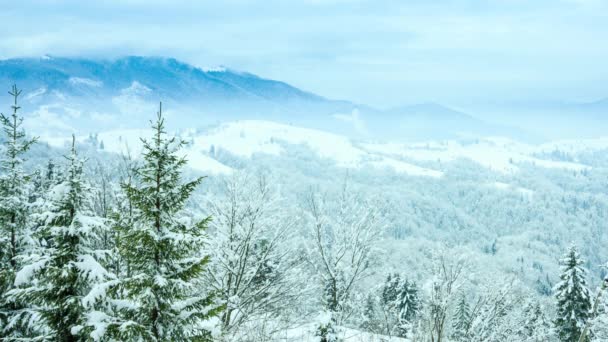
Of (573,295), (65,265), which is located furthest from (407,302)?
(65,265)

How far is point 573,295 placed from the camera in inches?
1118

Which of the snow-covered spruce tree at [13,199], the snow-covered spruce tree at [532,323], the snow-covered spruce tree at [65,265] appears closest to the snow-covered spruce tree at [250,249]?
the snow-covered spruce tree at [13,199]

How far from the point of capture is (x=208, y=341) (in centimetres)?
799

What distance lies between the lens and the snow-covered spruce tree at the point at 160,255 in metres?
7.40

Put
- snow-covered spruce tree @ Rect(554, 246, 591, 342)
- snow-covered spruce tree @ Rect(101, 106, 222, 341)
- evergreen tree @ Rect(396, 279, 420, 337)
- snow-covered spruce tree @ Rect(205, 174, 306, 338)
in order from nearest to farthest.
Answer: snow-covered spruce tree @ Rect(101, 106, 222, 341) < snow-covered spruce tree @ Rect(205, 174, 306, 338) < snow-covered spruce tree @ Rect(554, 246, 591, 342) < evergreen tree @ Rect(396, 279, 420, 337)

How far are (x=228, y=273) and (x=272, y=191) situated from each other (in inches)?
147

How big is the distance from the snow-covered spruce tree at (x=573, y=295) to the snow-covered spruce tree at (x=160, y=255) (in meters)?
27.0

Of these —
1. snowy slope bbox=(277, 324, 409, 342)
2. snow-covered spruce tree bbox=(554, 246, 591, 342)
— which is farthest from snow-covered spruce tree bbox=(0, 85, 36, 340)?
snow-covered spruce tree bbox=(554, 246, 591, 342)

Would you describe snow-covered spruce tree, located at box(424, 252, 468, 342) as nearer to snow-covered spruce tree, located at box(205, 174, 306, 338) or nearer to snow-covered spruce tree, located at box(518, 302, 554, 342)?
snow-covered spruce tree, located at box(205, 174, 306, 338)

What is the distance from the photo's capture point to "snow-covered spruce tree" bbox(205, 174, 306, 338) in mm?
14852

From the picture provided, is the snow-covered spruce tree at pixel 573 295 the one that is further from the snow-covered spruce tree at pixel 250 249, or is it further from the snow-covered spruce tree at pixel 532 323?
the snow-covered spruce tree at pixel 250 249

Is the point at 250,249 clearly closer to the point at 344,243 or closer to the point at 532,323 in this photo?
the point at 344,243

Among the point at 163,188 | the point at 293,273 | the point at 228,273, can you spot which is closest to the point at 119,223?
the point at 163,188

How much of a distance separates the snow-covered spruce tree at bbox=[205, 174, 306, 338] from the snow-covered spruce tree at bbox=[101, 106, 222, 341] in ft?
21.0
